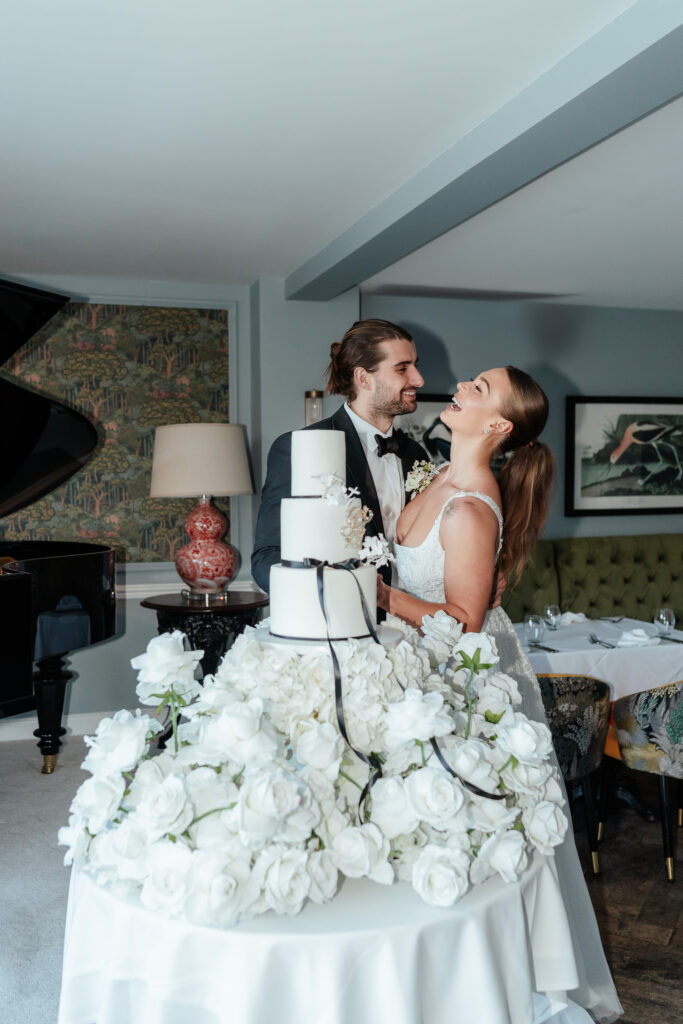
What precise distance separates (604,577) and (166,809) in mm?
4705

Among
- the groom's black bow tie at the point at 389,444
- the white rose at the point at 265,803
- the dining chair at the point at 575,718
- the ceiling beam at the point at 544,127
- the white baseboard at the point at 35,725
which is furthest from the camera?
the white baseboard at the point at 35,725

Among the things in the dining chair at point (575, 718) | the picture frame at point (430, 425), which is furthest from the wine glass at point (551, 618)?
the picture frame at point (430, 425)

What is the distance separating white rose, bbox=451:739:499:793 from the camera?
132 cm

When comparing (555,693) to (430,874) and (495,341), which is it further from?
(495,341)

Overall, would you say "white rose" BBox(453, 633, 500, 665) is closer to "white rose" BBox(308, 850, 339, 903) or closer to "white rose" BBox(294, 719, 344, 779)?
"white rose" BBox(294, 719, 344, 779)

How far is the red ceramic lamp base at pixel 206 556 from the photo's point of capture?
471 centimetres

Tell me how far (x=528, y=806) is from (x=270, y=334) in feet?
12.9

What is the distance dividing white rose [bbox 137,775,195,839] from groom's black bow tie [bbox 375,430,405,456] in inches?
59.8

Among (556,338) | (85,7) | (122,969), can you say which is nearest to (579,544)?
(556,338)

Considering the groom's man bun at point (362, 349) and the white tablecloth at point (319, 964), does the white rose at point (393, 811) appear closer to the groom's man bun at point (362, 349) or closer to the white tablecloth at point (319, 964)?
the white tablecloth at point (319, 964)

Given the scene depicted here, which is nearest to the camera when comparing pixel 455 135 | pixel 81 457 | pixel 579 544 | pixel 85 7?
pixel 85 7

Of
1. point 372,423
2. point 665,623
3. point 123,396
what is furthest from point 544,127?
point 123,396

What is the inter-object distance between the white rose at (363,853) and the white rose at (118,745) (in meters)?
0.33

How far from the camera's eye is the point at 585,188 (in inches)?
135
